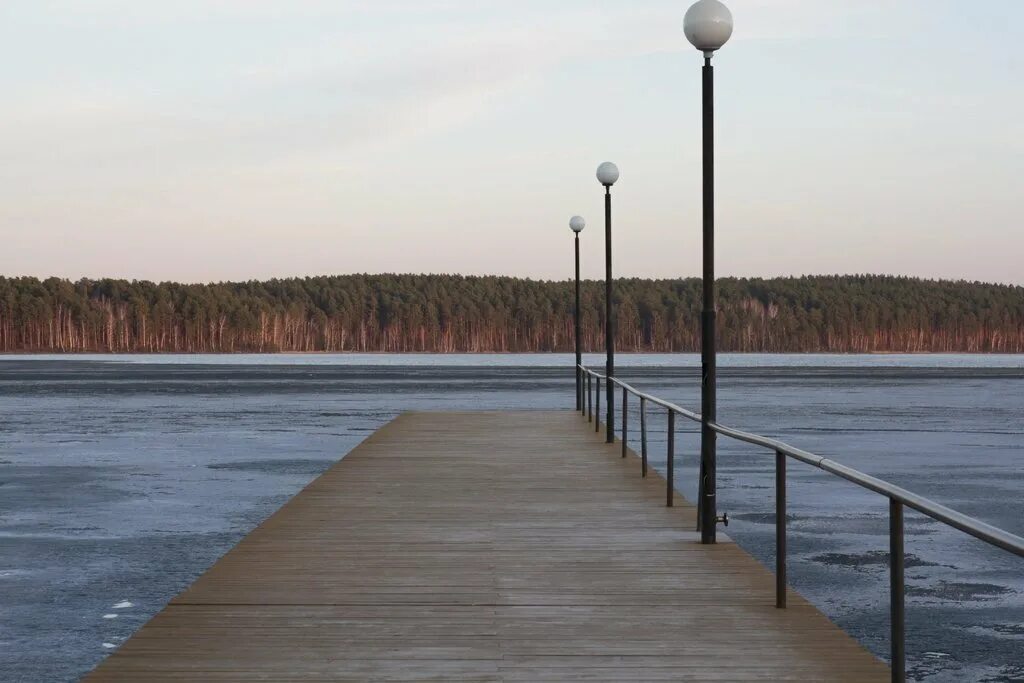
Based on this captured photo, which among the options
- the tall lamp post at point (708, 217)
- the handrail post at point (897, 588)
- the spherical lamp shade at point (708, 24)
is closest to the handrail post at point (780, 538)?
the handrail post at point (897, 588)

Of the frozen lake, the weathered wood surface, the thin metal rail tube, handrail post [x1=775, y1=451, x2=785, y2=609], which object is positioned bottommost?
the frozen lake

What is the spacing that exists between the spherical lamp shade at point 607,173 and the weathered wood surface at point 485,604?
8292mm

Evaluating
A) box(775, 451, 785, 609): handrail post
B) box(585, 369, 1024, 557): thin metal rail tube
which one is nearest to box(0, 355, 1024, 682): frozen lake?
box(775, 451, 785, 609): handrail post

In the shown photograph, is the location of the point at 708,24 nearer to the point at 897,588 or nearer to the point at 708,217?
the point at 708,217

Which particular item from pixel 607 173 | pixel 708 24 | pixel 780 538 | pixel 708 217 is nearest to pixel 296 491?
pixel 607 173

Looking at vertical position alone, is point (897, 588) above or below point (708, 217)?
below

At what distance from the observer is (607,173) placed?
19734 mm

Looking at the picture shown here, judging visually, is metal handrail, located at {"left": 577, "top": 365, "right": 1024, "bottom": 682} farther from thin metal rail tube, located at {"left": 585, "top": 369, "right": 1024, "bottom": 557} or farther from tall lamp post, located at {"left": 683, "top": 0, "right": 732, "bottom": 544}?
tall lamp post, located at {"left": 683, "top": 0, "right": 732, "bottom": 544}

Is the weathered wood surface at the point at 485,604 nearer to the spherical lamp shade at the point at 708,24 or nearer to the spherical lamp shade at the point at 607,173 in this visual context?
the spherical lamp shade at the point at 708,24

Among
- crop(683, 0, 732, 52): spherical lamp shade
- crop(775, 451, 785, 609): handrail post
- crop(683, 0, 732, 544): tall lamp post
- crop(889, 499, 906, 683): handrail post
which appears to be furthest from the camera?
crop(683, 0, 732, 52): spherical lamp shade

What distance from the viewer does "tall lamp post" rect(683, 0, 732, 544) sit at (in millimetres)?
9141

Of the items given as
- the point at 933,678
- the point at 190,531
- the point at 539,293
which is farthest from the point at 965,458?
the point at 539,293

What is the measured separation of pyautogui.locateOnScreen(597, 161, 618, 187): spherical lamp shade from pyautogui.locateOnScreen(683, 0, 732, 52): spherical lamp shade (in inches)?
401

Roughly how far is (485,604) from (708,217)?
138 inches
